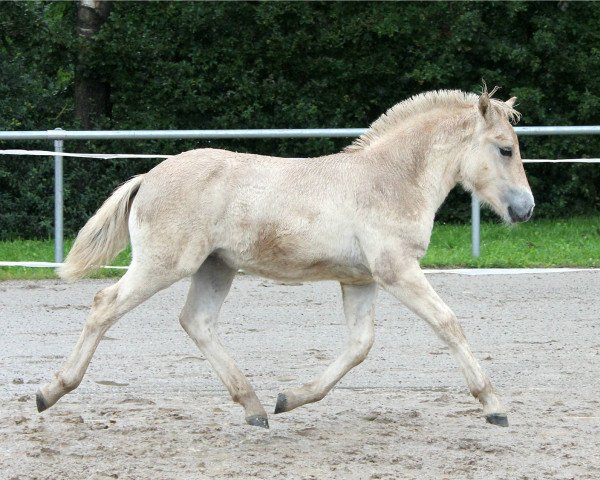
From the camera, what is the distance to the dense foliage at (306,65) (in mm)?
17109

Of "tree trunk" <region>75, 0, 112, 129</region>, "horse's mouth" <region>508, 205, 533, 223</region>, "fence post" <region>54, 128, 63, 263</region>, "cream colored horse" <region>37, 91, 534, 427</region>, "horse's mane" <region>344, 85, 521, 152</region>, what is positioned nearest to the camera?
"cream colored horse" <region>37, 91, 534, 427</region>

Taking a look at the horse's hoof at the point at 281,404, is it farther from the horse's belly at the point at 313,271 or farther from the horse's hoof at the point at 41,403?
the horse's hoof at the point at 41,403

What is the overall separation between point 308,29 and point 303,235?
40.9 feet

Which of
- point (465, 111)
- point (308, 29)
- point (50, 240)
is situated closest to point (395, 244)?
point (465, 111)

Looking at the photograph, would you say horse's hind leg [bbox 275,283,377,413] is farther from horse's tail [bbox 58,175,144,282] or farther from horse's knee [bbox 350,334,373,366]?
horse's tail [bbox 58,175,144,282]

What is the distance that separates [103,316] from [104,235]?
56 centimetres

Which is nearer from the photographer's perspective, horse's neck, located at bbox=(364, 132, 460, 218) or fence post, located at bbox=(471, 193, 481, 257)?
horse's neck, located at bbox=(364, 132, 460, 218)

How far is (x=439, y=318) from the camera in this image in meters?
5.70

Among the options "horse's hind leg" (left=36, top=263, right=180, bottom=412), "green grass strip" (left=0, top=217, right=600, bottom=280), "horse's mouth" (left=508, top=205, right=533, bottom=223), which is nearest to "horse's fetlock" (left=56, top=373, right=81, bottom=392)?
"horse's hind leg" (left=36, top=263, right=180, bottom=412)

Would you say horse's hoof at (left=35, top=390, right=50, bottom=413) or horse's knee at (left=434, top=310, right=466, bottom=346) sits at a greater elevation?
horse's knee at (left=434, top=310, right=466, bottom=346)

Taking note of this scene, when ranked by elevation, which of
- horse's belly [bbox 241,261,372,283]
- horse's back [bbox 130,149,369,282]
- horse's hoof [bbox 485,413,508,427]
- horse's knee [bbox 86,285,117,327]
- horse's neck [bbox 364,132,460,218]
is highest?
horse's neck [bbox 364,132,460,218]

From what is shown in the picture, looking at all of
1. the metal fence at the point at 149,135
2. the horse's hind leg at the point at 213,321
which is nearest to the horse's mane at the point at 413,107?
the horse's hind leg at the point at 213,321

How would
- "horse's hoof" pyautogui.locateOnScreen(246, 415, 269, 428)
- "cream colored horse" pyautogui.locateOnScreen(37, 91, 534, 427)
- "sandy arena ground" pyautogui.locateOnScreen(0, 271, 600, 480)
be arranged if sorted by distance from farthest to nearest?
"horse's hoof" pyautogui.locateOnScreen(246, 415, 269, 428), "cream colored horse" pyautogui.locateOnScreen(37, 91, 534, 427), "sandy arena ground" pyautogui.locateOnScreen(0, 271, 600, 480)

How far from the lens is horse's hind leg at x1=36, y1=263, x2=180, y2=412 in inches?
229
